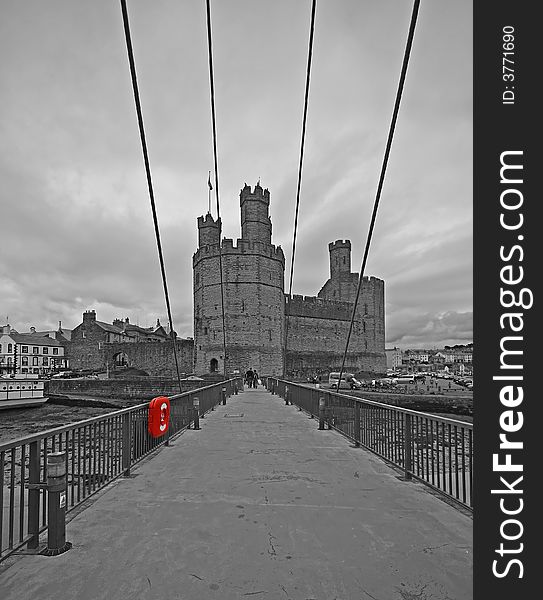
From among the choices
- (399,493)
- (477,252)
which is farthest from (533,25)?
(399,493)

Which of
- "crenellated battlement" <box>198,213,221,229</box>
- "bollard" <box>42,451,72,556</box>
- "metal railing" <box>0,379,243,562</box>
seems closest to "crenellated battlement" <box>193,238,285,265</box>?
"crenellated battlement" <box>198,213,221,229</box>

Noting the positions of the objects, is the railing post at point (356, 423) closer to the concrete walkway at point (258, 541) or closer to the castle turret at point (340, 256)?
the concrete walkway at point (258, 541)

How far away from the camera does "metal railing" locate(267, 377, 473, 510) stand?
180 inches

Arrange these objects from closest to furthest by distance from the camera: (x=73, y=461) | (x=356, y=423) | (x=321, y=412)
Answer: (x=73, y=461) < (x=356, y=423) < (x=321, y=412)

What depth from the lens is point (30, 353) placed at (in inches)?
2938

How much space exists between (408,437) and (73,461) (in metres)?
3.69

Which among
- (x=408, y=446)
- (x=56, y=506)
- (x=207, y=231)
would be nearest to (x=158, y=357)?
(x=207, y=231)

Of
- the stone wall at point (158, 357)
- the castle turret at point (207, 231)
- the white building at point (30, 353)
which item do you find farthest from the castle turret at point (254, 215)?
the white building at point (30, 353)

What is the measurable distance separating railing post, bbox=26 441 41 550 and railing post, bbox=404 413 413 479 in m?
3.95

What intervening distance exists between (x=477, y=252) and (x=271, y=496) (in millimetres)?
3566

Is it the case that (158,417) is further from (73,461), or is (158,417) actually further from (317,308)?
(317,308)

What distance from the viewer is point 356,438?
8.23 m

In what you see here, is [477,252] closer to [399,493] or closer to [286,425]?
[399,493]

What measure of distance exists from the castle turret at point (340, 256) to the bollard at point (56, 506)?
223ft
